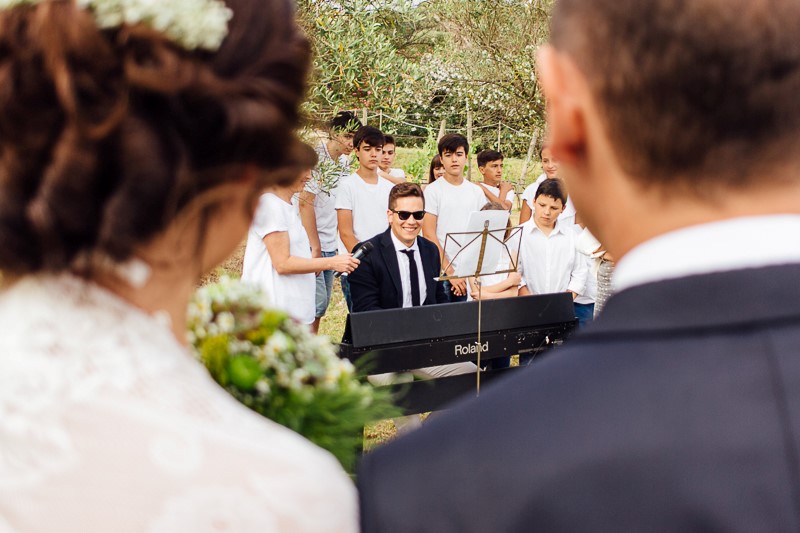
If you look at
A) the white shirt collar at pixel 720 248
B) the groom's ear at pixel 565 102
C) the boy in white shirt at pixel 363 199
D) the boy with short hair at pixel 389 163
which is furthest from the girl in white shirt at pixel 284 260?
the white shirt collar at pixel 720 248

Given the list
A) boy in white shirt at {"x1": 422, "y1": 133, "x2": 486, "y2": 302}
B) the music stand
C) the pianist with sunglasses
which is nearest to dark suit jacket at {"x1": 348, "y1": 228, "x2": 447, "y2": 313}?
the pianist with sunglasses

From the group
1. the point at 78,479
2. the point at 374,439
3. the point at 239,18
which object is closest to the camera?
the point at 78,479

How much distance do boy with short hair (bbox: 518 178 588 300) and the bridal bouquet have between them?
17.4 ft

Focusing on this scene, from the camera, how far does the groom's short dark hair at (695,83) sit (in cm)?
91

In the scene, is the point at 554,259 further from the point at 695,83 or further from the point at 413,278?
the point at 695,83

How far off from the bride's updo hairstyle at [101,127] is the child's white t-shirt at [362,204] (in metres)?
6.24

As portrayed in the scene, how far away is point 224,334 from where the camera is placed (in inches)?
60.8

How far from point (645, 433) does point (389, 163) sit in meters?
8.59

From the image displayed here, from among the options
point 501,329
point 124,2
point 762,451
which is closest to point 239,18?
point 124,2

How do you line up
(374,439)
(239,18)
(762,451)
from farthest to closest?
(374,439), (239,18), (762,451)

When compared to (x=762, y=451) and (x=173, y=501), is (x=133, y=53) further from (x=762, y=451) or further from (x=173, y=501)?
(x=762, y=451)

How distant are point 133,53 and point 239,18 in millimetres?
165

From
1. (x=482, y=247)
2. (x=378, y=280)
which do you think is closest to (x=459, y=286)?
(x=482, y=247)

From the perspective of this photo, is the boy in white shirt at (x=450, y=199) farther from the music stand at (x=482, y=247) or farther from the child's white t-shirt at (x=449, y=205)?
the music stand at (x=482, y=247)
